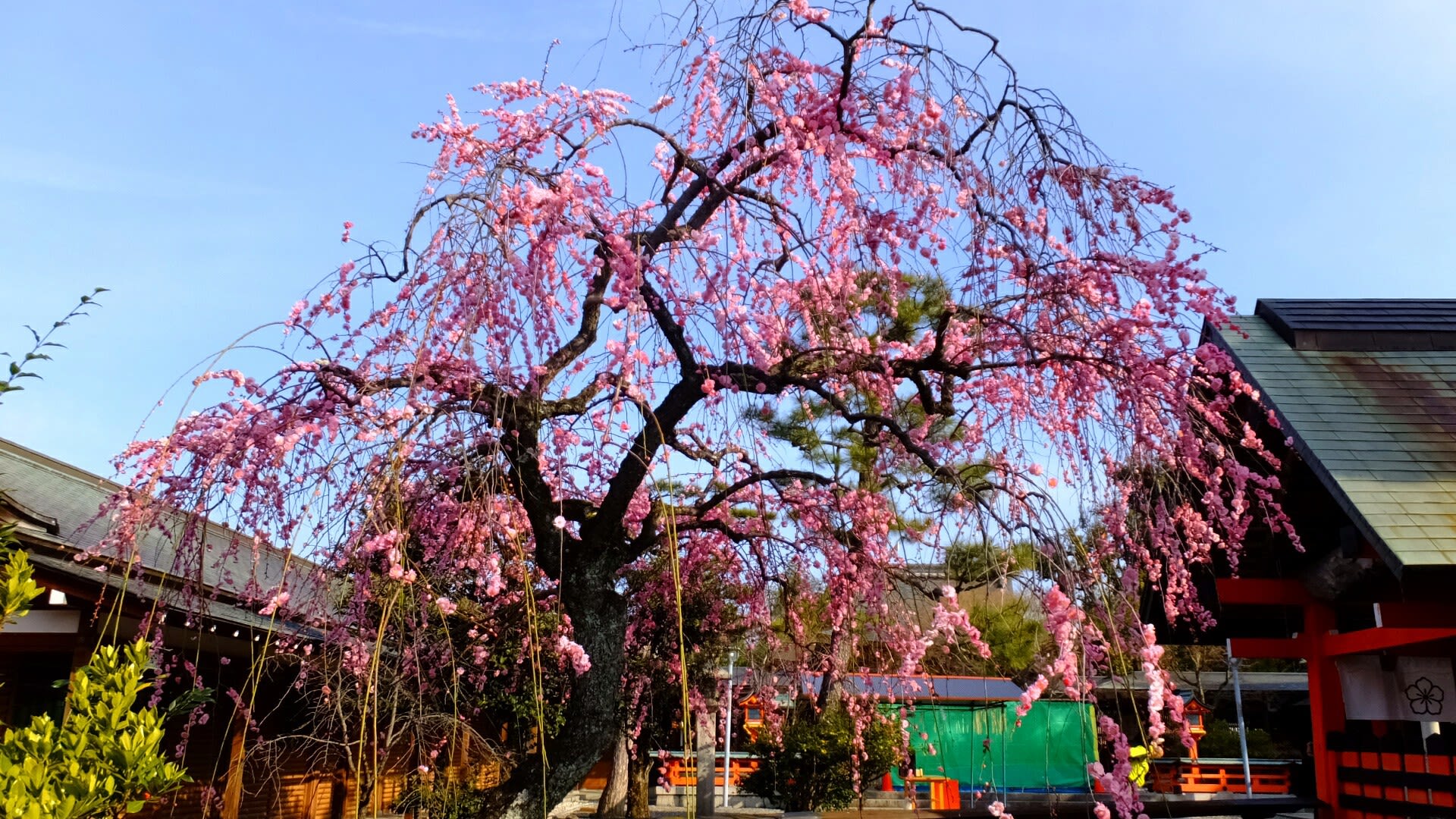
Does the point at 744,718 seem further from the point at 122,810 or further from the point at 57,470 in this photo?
the point at 122,810

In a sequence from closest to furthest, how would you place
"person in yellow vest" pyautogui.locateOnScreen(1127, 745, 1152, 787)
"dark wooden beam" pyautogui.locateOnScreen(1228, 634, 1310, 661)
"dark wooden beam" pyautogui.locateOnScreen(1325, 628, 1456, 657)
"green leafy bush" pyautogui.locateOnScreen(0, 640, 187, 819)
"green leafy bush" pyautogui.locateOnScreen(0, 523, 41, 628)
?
"green leafy bush" pyautogui.locateOnScreen(0, 640, 187, 819), "green leafy bush" pyautogui.locateOnScreen(0, 523, 41, 628), "person in yellow vest" pyautogui.locateOnScreen(1127, 745, 1152, 787), "dark wooden beam" pyautogui.locateOnScreen(1325, 628, 1456, 657), "dark wooden beam" pyautogui.locateOnScreen(1228, 634, 1310, 661)

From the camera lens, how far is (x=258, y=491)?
15.9 ft

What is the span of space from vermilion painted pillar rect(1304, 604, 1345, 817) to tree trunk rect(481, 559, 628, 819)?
19.5ft

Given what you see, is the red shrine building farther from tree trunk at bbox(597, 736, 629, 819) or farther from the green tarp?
tree trunk at bbox(597, 736, 629, 819)

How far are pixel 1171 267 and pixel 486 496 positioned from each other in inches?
121

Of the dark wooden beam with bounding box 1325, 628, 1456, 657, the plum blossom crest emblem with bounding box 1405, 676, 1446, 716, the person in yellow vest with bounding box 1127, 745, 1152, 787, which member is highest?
the dark wooden beam with bounding box 1325, 628, 1456, 657

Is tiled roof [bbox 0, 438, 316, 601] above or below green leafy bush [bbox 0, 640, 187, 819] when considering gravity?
above

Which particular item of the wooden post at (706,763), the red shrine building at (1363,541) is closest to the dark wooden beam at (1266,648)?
the red shrine building at (1363,541)

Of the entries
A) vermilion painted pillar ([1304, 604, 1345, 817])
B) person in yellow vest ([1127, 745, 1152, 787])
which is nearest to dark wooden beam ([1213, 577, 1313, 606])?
vermilion painted pillar ([1304, 604, 1345, 817])

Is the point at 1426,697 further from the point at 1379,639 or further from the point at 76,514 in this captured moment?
the point at 76,514

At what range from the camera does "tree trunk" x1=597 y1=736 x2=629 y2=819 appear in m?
11.4

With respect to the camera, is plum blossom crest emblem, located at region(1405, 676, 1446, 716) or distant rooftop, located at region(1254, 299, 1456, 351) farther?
distant rooftop, located at region(1254, 299, 1456, 351)

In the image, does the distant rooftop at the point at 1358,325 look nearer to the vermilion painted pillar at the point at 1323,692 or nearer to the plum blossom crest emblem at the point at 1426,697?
the vermilion painted pillar at the point at 1323,692

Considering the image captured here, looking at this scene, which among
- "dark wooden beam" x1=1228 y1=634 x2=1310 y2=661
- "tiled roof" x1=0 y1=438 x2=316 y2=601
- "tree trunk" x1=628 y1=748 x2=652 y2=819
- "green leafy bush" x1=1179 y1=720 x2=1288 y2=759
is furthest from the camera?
"green leafy bush" x1=1179 y1=720 x2=1288 y2=759
